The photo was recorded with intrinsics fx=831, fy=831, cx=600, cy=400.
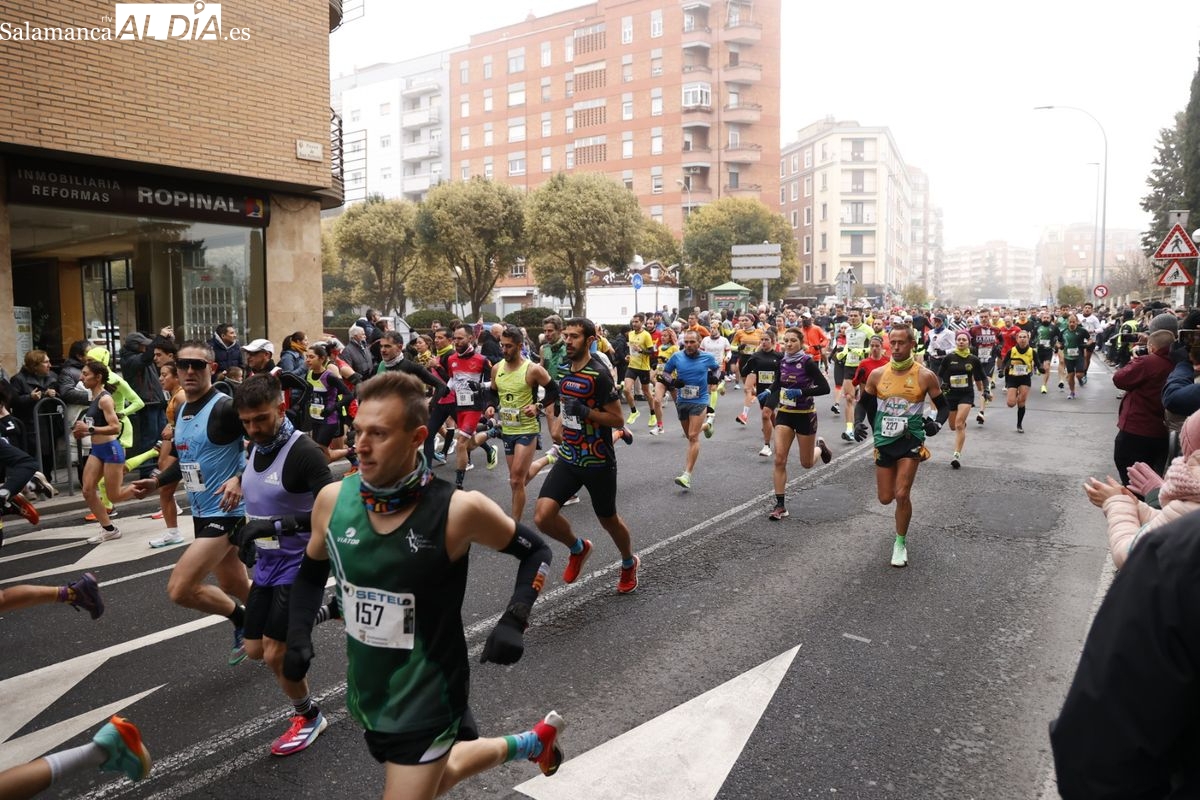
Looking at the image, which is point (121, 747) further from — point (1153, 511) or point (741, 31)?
point (741, 31)

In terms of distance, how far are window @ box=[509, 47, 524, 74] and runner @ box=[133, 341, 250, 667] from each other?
250 ft

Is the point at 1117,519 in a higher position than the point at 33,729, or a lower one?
higher

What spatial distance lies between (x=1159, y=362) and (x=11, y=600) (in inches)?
329

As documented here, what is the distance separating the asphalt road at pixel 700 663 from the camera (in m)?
3.88

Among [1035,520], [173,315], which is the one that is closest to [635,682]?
[1035,520]

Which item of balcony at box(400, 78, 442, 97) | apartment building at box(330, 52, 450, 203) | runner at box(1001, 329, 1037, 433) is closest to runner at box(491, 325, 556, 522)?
runner at box(1001, 329, 1037, 433)

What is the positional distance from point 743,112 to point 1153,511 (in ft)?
234

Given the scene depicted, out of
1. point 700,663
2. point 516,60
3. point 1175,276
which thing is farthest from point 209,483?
point 516,60

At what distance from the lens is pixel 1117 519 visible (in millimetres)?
2838

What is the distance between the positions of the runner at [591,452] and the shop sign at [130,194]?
38.4ft

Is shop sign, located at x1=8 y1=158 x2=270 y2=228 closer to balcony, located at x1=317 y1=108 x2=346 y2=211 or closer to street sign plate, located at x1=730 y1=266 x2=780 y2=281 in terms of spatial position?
balcony, located at x1=317 y1=108 x2=346 y2=211

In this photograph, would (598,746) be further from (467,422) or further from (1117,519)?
(467,422)

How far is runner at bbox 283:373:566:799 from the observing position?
8.89ft

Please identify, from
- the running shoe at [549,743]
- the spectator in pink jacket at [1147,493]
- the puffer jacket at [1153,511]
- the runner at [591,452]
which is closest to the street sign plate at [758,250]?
the runner at [591,452]
